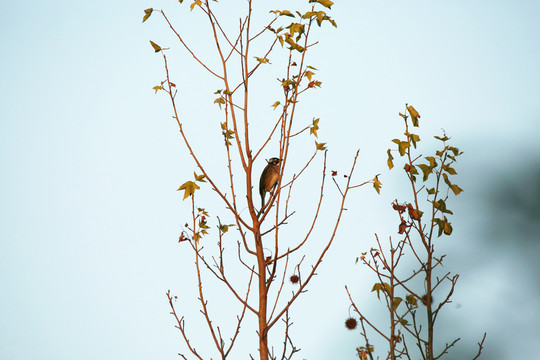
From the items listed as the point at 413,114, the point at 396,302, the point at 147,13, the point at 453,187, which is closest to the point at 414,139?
the point at 413,114

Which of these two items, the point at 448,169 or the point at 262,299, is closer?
the point at 262,299

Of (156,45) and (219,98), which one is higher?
(156,45)

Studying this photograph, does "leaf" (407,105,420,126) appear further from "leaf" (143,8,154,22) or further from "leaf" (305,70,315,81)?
"leaf" (143,8,154,22)

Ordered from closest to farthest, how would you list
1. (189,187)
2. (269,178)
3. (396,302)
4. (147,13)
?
(189,187), (147,13), (396,302), (269,178)

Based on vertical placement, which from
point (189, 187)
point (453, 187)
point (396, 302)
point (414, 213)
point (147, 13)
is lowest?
point (396, 302)

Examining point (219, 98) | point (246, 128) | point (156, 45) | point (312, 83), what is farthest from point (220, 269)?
point (156, 45)

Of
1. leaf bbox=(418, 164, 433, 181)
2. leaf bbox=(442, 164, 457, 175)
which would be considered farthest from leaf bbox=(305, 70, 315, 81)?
leaf bbox=(442, 164, 457, 175)

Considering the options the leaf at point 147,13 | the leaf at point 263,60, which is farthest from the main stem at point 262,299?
the leaf at point 147,13

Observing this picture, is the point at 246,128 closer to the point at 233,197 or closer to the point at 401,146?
the point at 233,197

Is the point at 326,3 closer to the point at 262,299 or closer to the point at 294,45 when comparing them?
the point at 294,45

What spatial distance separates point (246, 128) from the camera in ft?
6.45

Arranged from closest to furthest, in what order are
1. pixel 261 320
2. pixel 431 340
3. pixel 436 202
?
pixel 261 320 < pixel 431 340 < pixel 436 202

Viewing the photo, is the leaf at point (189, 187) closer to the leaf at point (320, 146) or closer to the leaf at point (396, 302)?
the leaf at point (320, 146)

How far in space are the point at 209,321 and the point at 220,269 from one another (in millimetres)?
214
